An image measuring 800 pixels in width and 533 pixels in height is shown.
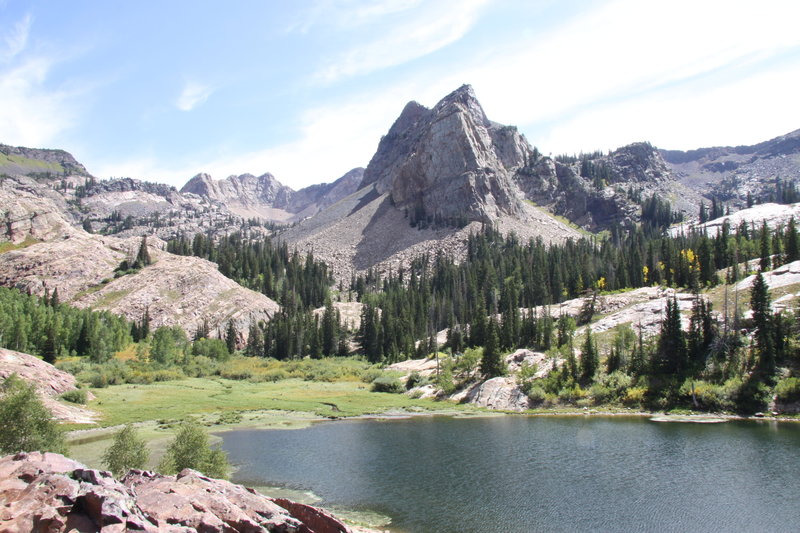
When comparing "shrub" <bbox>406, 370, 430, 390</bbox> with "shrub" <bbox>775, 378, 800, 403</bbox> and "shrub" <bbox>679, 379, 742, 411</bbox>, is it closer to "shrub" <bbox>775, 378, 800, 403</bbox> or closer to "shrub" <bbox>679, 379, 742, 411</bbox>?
"shrub" <bbox>679, 379, 742, 411</bbox>

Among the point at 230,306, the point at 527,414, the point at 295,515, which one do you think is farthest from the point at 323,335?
the point at 295,515

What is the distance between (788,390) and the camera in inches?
2687

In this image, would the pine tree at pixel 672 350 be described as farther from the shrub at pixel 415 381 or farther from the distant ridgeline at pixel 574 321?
the shrub at pixel 415 381

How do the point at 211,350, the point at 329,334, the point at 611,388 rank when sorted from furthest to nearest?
the point at 329,334 < the point at 211,350 < the point at 611,388

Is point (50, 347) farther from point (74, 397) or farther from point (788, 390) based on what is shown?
point (788, 390)

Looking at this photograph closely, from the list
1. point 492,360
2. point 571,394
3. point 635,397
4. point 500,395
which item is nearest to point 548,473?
point 635,397

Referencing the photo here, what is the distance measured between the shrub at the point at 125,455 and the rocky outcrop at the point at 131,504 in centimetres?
1457

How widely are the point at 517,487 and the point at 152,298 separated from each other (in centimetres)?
Answer: 15662

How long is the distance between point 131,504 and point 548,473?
36175 mm

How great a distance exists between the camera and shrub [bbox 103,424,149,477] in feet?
111

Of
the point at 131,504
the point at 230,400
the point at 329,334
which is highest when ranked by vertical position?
the point at 131,504

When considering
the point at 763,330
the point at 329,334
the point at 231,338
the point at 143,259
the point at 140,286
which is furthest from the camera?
the point at 143,259

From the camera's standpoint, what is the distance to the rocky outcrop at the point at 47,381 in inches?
2516

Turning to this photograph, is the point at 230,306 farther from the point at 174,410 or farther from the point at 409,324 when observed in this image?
the point at 174,410
